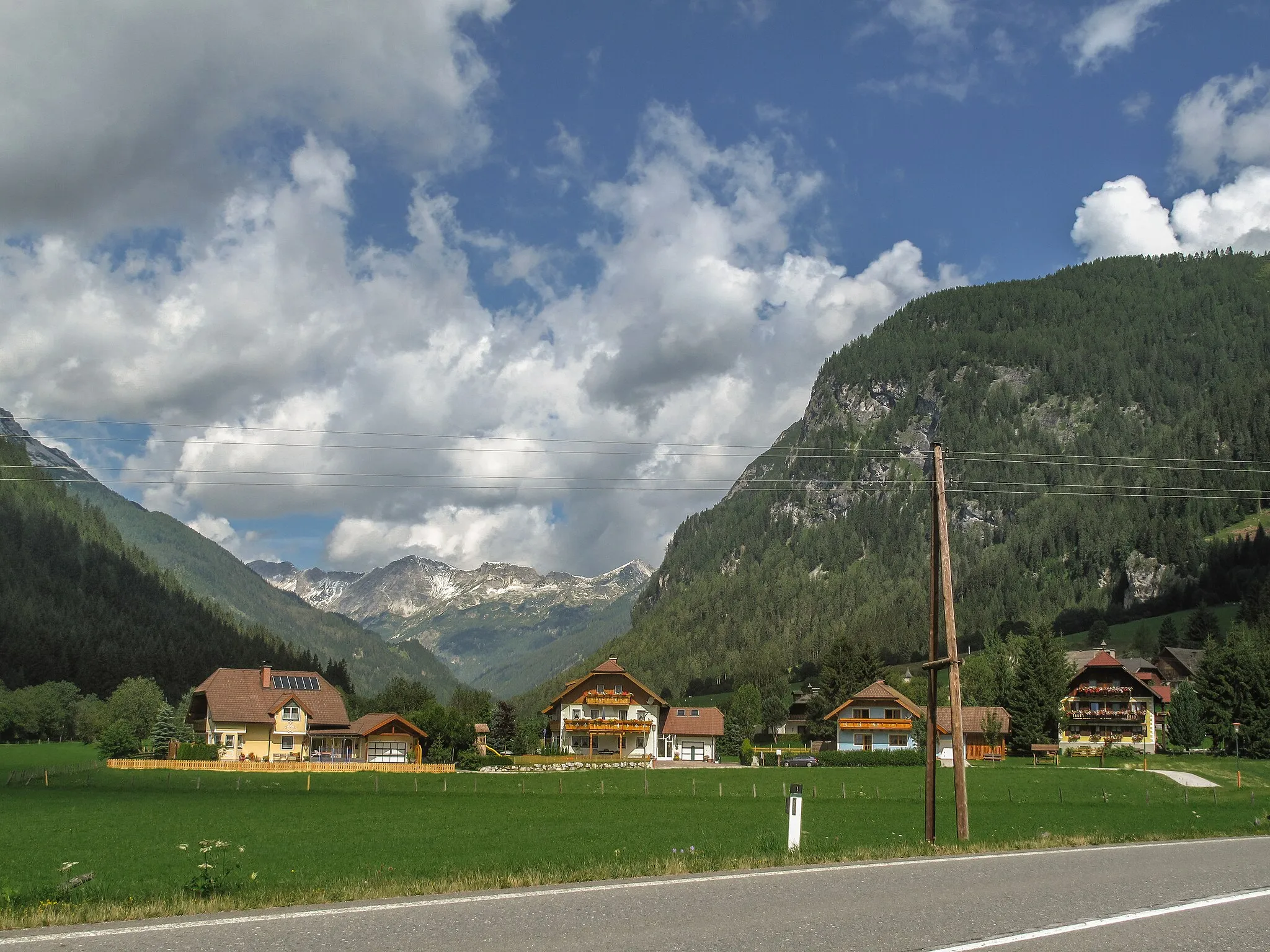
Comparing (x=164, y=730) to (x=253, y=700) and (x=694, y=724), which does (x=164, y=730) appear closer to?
(x=253, y=700)

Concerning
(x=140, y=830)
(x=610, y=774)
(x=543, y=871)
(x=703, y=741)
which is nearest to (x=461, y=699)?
(x=703, y=741)

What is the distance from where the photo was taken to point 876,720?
3782 inches

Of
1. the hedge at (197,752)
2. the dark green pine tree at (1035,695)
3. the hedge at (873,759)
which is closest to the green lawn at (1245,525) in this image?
the dark green pine tree at (1035,695)

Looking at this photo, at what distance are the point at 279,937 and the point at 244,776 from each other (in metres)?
58.8

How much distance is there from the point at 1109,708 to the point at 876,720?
26.9 metres

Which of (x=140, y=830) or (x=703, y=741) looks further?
(x=703, y=741)

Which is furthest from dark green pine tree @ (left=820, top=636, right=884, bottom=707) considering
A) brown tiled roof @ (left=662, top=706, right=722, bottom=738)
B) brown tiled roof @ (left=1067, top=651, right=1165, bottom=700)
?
brown tiled roof @ (left=1067, top=651, right=1165, bottom=700)

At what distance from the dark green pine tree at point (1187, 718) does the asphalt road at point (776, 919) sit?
252ft

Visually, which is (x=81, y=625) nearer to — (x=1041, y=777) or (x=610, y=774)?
(x=610, y=774)

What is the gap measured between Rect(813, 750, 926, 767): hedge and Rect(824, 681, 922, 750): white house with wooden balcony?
1662 centimetres

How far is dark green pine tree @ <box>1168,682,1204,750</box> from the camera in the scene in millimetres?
82062

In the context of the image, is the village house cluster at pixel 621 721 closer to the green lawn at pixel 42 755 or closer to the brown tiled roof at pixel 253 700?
the brown tiled roof at pixel 253 700

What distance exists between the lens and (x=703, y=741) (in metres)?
102

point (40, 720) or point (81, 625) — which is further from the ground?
point (81, 625)
